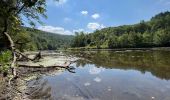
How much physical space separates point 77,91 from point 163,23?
183105 mm

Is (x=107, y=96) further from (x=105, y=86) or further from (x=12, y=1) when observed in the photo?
(x=12, y=1)

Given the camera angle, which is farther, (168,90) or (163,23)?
(163,23)

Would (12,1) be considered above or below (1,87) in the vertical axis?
above

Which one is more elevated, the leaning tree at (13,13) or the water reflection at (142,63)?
the leaning tree at (13,13)

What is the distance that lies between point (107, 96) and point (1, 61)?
457 inches

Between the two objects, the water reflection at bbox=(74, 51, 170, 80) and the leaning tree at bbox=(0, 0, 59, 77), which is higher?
the leaning tree at bbox=(0, 0, 59, 77)

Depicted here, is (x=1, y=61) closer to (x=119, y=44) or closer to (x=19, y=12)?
(x=19, y=12)

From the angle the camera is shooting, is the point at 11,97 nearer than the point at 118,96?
Yes

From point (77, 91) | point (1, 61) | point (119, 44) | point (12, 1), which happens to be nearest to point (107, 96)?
point (77, 91)

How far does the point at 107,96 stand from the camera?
1419 cm

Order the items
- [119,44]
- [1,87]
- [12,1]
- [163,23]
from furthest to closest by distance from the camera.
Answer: [163,23]
[119,44]
[12,1]
[1,87]

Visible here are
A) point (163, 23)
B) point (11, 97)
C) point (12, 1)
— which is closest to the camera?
point (11, 97)

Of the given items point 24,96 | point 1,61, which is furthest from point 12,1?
point 24,96

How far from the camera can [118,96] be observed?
14.2 metres
